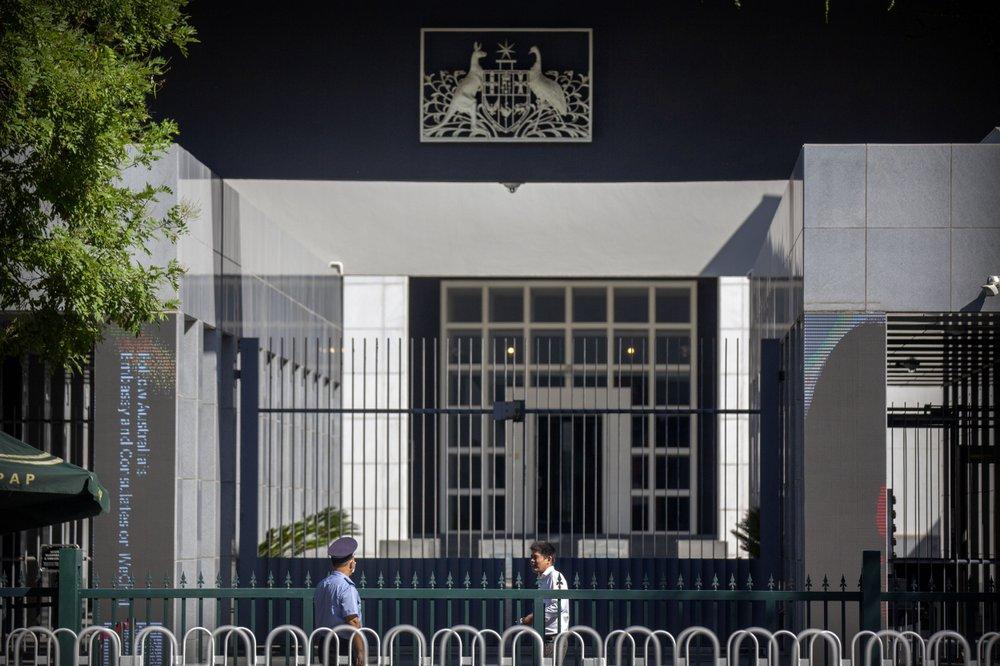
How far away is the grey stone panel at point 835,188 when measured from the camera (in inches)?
508

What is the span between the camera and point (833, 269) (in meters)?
12.9

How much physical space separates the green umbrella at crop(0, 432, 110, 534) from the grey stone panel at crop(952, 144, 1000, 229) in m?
7.82

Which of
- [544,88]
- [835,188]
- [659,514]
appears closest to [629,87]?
[544,88]

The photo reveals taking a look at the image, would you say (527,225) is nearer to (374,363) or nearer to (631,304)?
(631,304)

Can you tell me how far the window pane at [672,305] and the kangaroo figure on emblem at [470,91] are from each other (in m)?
11.1

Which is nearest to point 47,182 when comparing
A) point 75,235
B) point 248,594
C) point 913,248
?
point 75,235

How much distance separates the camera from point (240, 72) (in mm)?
15336

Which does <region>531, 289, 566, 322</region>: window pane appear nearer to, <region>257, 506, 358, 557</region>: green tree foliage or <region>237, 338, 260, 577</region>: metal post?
<region>257, 506, 358, 557</region>: green tree foliage

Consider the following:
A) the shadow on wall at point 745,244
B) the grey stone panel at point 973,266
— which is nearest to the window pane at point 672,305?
the shadow on wall at point 745,244

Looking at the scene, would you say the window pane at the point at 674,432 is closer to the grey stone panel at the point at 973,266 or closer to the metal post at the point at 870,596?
the grey stone panel at the point at 973,266

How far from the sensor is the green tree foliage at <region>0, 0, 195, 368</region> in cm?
1003

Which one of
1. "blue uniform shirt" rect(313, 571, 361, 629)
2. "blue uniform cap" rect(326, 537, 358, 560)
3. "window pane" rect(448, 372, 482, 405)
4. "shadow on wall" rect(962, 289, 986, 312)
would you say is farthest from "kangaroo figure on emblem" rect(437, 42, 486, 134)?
"window pane" rect(448, 372, 482, 405)

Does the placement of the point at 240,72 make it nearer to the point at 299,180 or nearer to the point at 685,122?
the point at 299,180

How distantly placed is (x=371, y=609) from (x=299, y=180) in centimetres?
457
